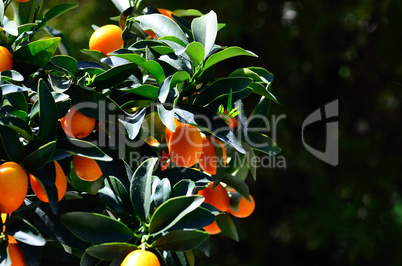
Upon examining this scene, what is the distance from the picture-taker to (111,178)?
486 mm

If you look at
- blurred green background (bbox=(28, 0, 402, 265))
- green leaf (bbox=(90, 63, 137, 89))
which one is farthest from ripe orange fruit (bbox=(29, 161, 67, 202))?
blurred green background (bbox=(28, 0, 402, 265))

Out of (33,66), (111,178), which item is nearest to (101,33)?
(33,66)

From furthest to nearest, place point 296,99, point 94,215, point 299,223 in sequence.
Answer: point 296,99
point 299,223
point 94,215

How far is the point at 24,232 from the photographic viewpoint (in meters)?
0.43

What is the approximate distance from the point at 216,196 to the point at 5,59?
0.99 ft

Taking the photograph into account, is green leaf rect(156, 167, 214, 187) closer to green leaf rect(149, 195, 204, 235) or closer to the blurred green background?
green leaf rect(149, 195, 204, 235)

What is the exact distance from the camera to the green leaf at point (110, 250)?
430mm

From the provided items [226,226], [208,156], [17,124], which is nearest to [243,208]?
[226,226]

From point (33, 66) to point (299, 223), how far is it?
1240 millimetres

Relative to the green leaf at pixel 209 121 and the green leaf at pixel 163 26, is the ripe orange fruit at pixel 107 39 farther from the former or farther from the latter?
the green leaf at pixel 209 121

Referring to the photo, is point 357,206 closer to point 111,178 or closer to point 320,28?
point 320,28

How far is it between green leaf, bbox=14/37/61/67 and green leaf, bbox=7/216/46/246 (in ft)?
0.56

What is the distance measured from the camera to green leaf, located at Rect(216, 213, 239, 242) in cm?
68

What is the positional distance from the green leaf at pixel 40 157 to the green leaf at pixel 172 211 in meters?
0.11
